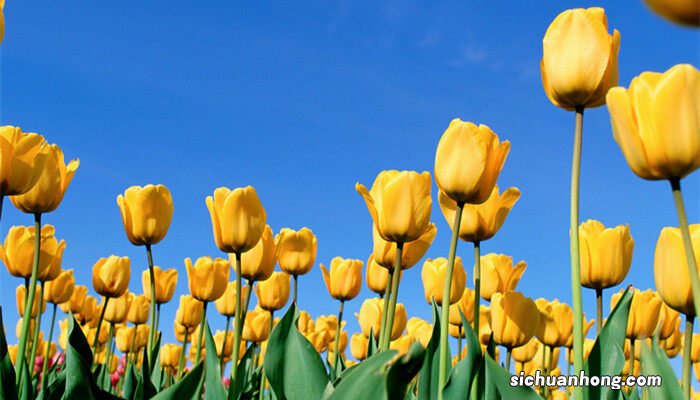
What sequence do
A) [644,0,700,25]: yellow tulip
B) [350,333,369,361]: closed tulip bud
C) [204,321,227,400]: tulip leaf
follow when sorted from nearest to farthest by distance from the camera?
[644,0,700,25]: yellow tulip, [204,321,227,400]: tulip leaf, [350,333,369,361]: closed tulip bud

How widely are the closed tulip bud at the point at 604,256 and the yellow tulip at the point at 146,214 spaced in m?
2.15

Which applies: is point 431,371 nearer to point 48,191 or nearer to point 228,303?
point 48,191

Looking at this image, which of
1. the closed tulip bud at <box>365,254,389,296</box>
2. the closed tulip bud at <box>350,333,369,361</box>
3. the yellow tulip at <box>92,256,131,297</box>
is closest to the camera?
the closed tulip bud at <box>365,254,389,296</box>

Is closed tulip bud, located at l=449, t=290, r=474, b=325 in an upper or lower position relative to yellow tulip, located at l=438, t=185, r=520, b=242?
lower

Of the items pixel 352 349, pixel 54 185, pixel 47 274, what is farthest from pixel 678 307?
pixel 352 349

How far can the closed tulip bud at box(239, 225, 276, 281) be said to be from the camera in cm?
388

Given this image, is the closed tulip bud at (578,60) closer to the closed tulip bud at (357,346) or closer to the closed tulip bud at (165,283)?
the closed tulip bud at (165,283)

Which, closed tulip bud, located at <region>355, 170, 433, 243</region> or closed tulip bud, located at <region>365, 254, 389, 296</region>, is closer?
closed tulip bud, located at <region>355, 170, 433, 243</region>

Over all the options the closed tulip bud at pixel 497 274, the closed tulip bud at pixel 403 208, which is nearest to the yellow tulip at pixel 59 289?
the closed tulip bud at pixel 497 274

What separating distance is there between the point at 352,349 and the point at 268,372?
14.2 ft

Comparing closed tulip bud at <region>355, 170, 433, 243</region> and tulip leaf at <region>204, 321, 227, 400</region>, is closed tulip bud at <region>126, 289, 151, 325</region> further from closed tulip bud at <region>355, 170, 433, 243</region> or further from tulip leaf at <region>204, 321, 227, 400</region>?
closed tulip bud at <region>355, 170, 433, 243</region>

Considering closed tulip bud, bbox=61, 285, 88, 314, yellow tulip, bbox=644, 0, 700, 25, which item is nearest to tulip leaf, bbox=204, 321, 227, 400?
yellow tulip, bbox=644, 0, 700, 25

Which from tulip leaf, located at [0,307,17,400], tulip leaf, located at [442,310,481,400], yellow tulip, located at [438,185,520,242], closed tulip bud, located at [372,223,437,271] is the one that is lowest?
tulip leaf, located at [0,307,17,400]

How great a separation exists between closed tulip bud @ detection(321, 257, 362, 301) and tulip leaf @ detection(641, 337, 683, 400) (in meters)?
2.71
